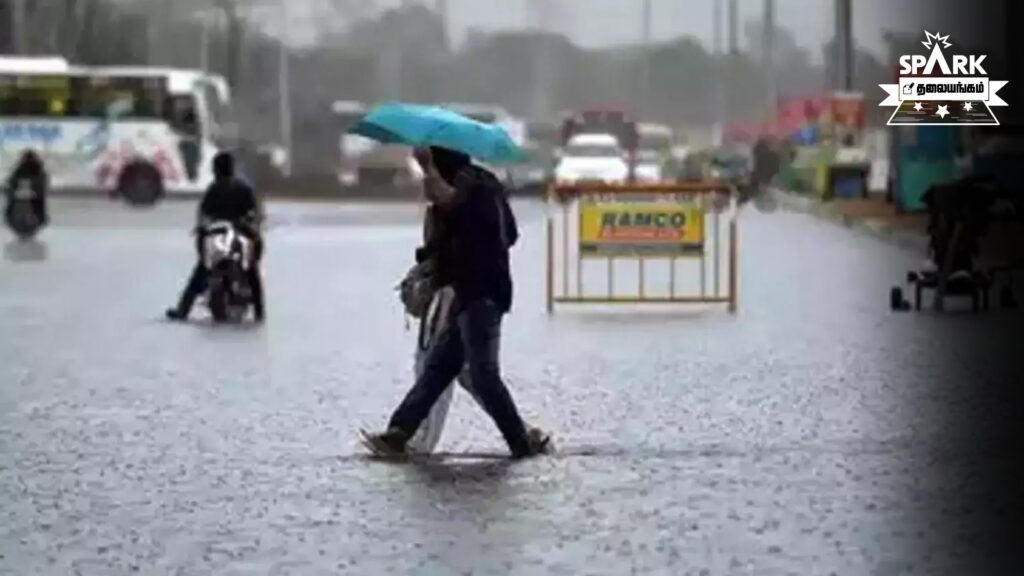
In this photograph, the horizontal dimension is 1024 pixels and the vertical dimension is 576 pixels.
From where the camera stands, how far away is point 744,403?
11.2 m

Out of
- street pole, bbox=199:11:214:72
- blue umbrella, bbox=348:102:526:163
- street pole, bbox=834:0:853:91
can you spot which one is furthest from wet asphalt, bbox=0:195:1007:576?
street pole, bbox=199:11:214:72

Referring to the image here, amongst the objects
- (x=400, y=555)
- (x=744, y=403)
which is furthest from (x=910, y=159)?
(x=400, y=555)

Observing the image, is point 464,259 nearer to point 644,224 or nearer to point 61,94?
point 644,224

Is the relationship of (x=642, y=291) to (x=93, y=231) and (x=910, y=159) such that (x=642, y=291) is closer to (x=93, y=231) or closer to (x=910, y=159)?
(x=910, y=159)

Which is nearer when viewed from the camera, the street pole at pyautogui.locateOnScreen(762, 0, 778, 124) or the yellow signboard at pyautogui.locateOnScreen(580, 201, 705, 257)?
the yellow signboard at pyautogui.locateOnScreen(580, 201, 705, 257)

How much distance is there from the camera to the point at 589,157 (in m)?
32.9

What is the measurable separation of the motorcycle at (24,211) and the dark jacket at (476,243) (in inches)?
758

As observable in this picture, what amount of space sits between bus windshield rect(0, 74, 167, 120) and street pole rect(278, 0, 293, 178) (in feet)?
11.9

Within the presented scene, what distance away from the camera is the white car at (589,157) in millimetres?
30766

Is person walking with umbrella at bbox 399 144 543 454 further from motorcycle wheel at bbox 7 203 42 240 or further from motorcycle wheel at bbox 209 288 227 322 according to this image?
motorcycle wheel at bbox 7 203 42 240

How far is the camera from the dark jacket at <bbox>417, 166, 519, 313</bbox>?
8.95 meters

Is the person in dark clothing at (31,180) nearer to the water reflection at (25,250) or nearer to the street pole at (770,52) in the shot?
the water reflection at (25,250)

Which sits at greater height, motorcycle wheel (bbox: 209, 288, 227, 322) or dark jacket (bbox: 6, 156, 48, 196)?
dark jacket (bbox: 6, 156, 48, 196)

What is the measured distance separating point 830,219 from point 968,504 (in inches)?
811
